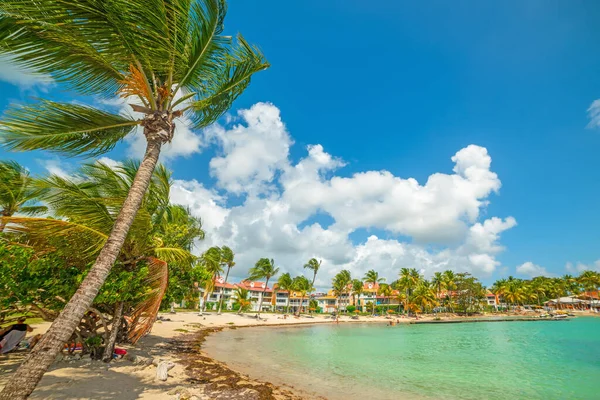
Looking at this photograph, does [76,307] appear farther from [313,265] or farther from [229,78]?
[313,265]

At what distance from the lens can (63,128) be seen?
5520 millimetres

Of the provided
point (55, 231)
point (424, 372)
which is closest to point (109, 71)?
point (55, 231)

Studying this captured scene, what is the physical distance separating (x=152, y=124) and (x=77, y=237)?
324 cm

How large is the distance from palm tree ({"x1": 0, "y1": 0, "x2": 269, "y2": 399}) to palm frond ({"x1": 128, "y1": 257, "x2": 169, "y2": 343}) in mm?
2406

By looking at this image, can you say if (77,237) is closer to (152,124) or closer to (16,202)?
(152,124)

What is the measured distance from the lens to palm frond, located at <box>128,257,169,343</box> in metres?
6.49

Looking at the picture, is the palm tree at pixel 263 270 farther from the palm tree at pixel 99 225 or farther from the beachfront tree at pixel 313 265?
the palm tree at pixel 99 225

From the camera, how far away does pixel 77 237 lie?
635cm

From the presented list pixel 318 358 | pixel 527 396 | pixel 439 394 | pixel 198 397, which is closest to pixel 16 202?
pixel 198 397

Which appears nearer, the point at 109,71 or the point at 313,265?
the point at 109,71

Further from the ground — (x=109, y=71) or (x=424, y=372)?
(x=109, y=71)

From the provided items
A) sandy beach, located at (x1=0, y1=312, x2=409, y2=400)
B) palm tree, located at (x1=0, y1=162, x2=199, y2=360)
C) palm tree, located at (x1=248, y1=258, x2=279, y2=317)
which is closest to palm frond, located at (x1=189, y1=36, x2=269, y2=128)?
palm tree, located at (x1=0, y1=162, x2=199, y2=360)

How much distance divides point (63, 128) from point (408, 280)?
81440 millimetres

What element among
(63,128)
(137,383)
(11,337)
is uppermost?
(63,128)
